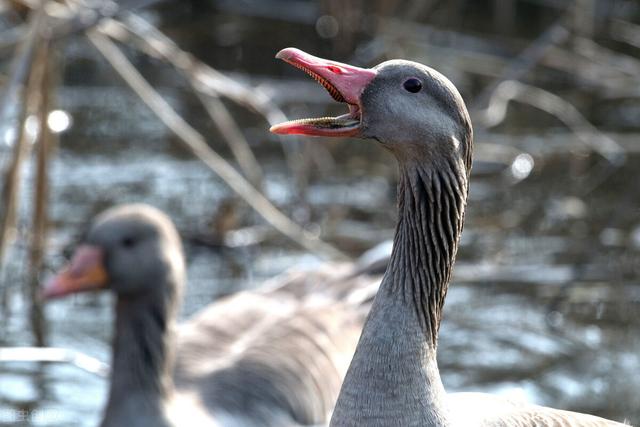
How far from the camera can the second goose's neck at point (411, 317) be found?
4.19 m

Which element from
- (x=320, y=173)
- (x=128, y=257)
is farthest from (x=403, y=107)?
(x=320, y=173)

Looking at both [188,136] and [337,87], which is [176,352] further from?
[337,87]

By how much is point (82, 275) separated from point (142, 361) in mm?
620

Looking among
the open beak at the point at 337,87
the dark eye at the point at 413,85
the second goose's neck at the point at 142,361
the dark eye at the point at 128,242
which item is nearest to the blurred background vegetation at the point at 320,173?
the second goose's neck at the point at 142,361

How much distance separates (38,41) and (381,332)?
458 cm

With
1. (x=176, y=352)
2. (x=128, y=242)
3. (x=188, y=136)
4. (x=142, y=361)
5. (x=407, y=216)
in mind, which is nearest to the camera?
(x=407, y=216)

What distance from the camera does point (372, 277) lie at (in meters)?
8.52

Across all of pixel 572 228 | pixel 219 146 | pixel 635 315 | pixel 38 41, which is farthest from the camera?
pixel 219 146

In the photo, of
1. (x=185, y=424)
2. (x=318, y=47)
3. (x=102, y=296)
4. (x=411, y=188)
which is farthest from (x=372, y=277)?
(x=318, y=47)

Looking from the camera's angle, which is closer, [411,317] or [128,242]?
[411,317]

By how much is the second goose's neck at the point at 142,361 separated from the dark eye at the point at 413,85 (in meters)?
3.79

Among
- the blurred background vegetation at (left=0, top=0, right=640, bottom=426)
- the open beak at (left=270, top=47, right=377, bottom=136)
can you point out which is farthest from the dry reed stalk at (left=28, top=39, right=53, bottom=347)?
the open beak at (left=270, top=47, right=377, bottom=136)

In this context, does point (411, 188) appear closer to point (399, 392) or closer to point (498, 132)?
point (399, 392)

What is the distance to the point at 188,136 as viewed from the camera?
29.1ft
